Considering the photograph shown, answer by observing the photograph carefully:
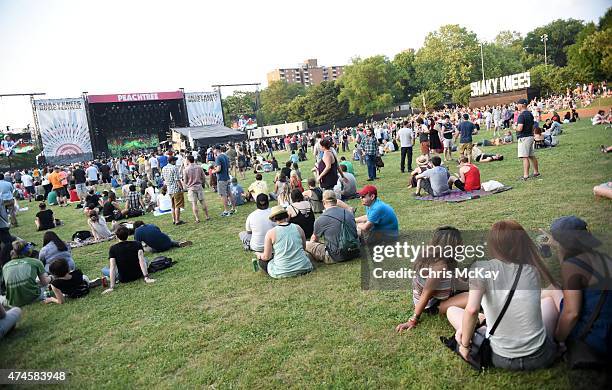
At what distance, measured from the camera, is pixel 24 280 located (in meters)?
6.34

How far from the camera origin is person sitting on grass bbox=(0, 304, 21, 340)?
5.20 metres

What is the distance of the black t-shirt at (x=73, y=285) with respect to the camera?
6250mm

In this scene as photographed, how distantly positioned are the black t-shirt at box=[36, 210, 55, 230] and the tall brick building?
15997 centimetres

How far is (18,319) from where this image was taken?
551 centimetres

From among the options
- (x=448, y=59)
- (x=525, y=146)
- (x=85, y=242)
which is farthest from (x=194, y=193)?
(x=448, y=59)

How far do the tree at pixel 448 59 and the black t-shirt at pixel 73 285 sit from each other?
200 ft

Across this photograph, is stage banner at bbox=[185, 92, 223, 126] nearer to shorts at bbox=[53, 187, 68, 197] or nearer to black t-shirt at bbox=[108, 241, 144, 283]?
shorts at bbox=[53, 187, 68, 197]

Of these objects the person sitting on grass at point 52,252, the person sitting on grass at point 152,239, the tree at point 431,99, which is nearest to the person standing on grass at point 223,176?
the person sitting on grass at point 152,239

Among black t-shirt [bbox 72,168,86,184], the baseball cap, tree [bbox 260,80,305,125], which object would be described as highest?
tree [bbox 260,80,305,125]

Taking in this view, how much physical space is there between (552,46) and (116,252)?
91.5 meters

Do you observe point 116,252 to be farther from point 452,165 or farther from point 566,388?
point 452,165

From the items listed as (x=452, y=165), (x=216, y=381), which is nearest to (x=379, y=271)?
(x=216, y=381)

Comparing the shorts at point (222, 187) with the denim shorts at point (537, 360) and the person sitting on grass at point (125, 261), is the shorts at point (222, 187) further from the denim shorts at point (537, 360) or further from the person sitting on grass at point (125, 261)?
the denim shorts at point (537, 360)

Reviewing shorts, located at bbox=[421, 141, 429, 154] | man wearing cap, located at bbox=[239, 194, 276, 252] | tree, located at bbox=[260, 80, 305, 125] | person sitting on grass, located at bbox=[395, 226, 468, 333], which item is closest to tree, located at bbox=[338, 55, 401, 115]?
tree, located at bbox=[260, 80, 305, 125]
